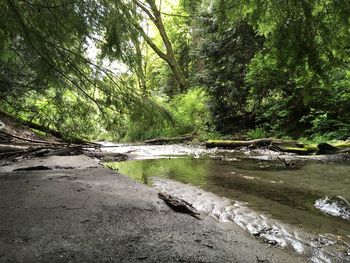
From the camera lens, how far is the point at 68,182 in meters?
4.62

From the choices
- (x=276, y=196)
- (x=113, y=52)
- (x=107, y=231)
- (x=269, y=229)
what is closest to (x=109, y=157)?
(x=113, y=52)

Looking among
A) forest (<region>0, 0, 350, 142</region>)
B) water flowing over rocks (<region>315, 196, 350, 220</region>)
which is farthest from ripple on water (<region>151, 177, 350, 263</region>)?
forest (<region>0, 0, 350, 142</region>)

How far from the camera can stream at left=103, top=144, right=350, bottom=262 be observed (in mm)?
3395

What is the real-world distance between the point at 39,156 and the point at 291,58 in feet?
21.1

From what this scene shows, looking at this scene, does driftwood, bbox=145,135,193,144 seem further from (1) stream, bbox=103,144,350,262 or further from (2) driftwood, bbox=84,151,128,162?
(1) stream, bbox=103,144,350,262

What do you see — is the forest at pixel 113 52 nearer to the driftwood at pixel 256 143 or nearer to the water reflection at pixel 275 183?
the water reflection at pixel 275 183

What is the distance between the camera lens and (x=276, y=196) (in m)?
5.11

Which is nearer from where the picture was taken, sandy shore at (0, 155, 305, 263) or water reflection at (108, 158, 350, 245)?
sandy shore at (0, 155, 305, 263)

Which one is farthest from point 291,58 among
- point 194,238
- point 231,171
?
point 231,171

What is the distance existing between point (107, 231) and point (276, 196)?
127 inches

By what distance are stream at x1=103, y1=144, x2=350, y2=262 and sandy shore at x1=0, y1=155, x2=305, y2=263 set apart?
44 centimetres

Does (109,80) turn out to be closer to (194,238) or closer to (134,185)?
(134,185)

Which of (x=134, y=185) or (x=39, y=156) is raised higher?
(x=39, y=156)

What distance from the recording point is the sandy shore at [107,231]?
2.23 m
